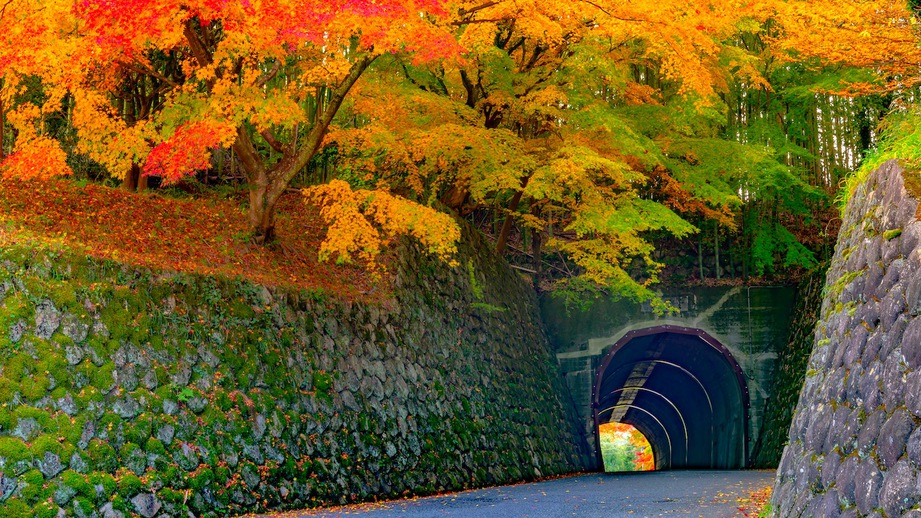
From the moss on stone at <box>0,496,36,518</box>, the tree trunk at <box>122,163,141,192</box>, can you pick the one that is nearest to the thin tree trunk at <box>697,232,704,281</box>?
the tree trunk at <box>122,163,141,192</box>

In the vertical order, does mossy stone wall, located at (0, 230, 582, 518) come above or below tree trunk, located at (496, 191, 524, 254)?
below

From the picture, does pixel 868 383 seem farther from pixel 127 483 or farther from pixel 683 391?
pixel 683 391

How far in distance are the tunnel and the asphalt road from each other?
549 centimetres

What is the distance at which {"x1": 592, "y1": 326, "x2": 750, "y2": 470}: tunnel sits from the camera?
70.5 feet

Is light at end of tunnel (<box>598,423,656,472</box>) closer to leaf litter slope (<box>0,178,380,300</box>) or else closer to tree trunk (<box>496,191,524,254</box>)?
tree trunk (<box>496,191,524,254</box>)

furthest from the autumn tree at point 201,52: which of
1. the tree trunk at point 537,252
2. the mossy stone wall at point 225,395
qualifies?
the tree trunk at point 537,252

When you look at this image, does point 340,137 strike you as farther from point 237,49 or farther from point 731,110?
point 731,110

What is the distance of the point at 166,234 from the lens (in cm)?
1290

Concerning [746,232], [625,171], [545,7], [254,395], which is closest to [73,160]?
[254,395]

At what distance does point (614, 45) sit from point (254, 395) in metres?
9.65

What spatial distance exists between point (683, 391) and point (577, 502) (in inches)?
650

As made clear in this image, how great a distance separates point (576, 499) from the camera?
41.2 feet

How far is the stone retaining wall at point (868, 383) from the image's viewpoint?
5516mm

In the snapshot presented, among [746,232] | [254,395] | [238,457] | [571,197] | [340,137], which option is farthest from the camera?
[746,232]
